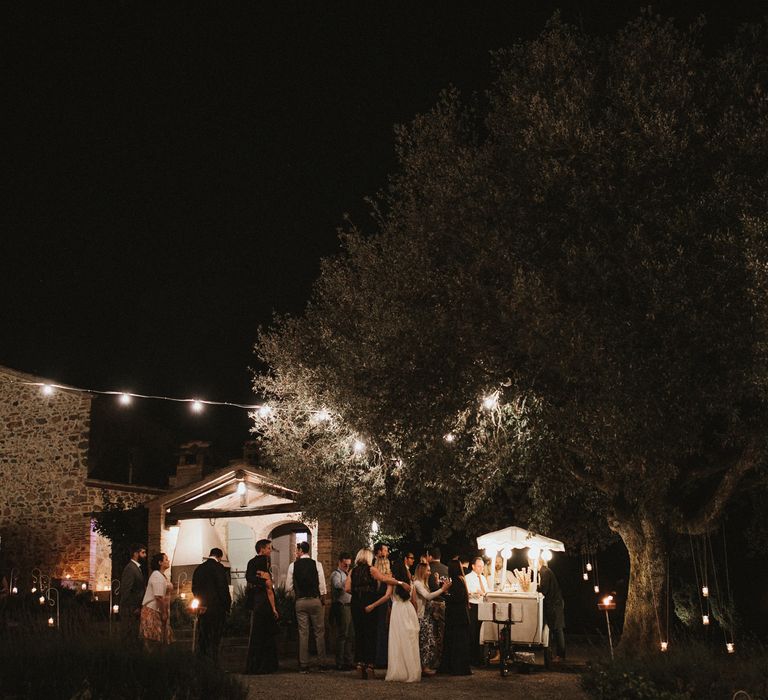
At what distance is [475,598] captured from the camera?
13.3 meters

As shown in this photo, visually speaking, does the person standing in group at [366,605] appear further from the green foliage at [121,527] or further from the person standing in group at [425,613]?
the green foliage at [121,527]

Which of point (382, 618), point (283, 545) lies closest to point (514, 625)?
point (382, 618)

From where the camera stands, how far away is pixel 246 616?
14773 millimetres

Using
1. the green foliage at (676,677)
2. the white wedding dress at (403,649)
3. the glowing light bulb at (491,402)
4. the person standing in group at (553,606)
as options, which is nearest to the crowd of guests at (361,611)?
the white wedding dress at (403,649)

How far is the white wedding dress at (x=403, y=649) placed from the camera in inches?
431

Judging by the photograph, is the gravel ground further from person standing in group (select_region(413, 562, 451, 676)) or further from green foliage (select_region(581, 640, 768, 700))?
green foliage (select_region(581, 640, 768, 700))

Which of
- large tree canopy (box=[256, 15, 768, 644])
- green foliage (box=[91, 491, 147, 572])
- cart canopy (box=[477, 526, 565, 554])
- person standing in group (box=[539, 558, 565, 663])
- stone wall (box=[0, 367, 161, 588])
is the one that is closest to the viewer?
large tree canopy (box=[256, 15, 768, 644])

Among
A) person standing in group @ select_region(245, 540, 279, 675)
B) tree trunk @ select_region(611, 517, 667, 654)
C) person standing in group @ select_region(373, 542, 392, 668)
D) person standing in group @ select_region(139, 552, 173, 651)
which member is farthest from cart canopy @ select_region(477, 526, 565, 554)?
person standing in group @ select_region(139, 552, 173, 651)

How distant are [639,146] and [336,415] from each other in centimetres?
707

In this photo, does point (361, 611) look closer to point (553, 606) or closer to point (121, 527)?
point (553, 606)

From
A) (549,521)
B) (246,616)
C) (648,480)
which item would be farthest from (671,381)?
(246,616)

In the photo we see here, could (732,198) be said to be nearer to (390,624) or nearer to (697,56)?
(697,56)

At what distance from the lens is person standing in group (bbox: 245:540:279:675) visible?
11.5 meters

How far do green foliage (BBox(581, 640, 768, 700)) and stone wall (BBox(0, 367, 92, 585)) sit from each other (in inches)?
779
